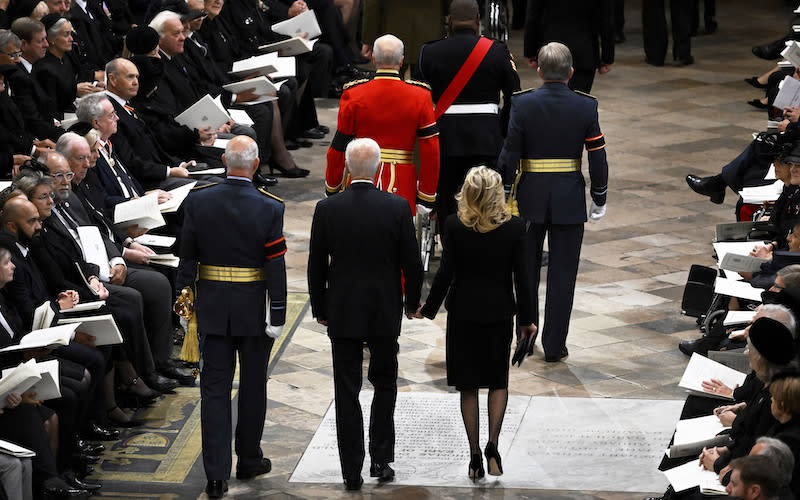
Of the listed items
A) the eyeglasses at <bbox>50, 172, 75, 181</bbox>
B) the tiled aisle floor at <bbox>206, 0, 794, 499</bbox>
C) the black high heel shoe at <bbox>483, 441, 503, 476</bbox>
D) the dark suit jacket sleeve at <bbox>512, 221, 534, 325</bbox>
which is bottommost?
the tiled aisle floor at <bbox>206, 0, 794, 499</bbox>

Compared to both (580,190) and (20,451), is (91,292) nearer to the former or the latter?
(20,451)

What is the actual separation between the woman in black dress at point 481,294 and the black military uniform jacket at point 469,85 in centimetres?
233

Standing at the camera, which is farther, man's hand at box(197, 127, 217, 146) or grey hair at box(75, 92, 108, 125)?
man's hand at box(197, 127, 217, 146)

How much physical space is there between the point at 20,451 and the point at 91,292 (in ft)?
4.98

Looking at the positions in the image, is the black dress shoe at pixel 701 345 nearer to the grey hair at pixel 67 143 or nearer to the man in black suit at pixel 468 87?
the man in black suit at pixel 468 87

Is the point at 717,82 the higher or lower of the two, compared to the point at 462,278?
lower

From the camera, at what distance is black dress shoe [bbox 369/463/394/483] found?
650 centimetres

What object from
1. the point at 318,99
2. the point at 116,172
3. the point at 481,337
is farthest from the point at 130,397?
the point at 318,99

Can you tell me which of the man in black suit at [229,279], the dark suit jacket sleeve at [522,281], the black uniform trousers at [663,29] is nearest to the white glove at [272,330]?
the man in black suit at [229,279]

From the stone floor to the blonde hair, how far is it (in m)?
1.31

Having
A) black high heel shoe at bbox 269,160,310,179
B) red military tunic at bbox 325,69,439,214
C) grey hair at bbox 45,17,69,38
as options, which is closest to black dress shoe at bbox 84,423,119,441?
red military tunic at bbox 325,69,439,214

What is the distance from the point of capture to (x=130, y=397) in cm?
750

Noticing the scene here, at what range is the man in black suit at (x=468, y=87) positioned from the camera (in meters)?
8.51

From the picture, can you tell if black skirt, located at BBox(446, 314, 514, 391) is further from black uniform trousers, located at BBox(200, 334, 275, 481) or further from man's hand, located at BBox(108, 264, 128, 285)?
man's hand, located at BBox(108, 264, 128, 285)
